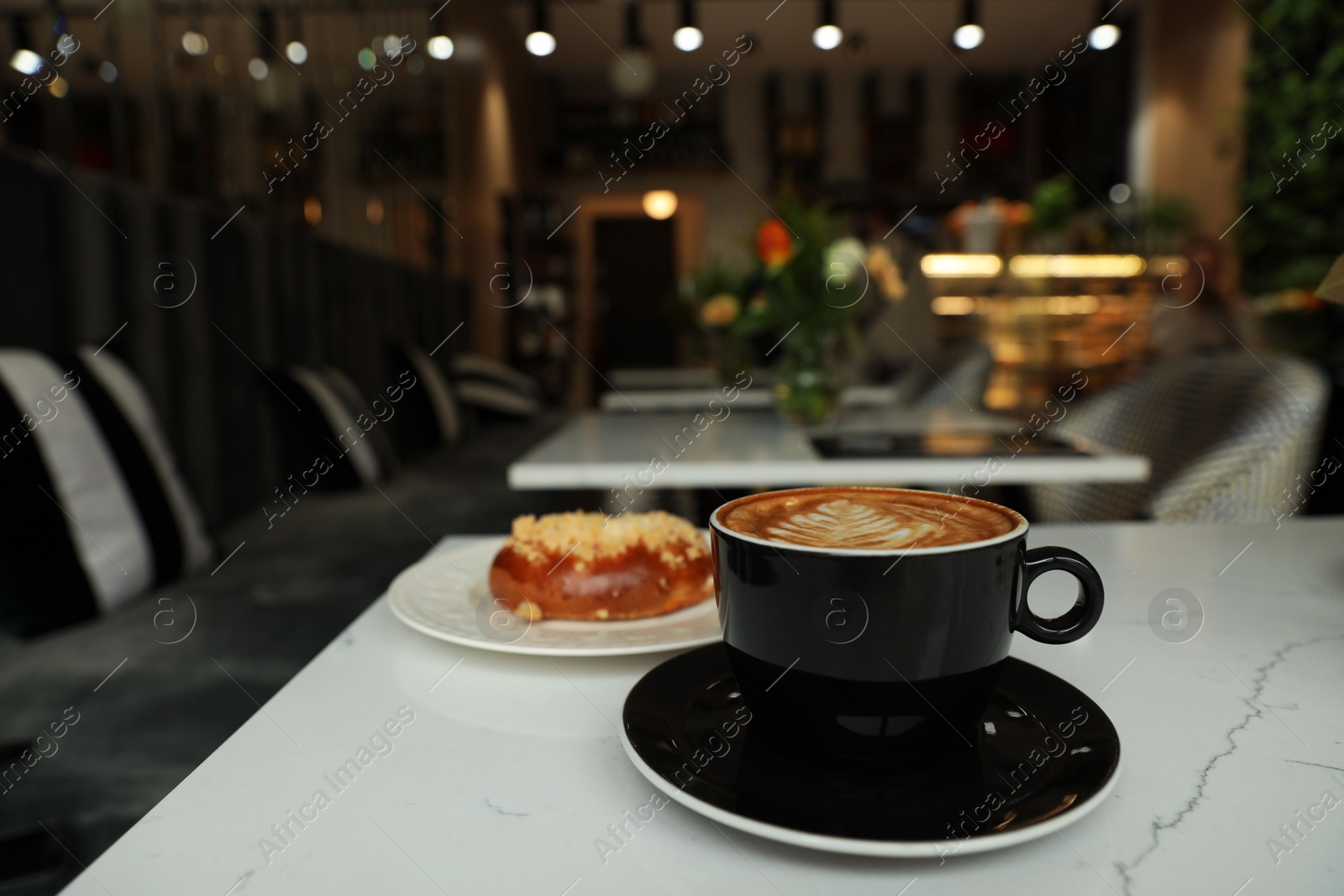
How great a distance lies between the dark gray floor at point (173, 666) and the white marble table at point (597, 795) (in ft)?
2.47

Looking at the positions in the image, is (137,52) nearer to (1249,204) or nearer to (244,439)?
(244,439)

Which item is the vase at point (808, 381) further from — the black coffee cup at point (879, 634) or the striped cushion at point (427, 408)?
the striped cushion at point (427, 408)

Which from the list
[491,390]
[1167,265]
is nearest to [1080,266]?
[1167,265]

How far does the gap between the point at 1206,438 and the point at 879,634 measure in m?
1.26

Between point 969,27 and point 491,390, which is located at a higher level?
point 969,27

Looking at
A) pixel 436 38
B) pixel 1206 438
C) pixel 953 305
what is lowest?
pixel 953 305

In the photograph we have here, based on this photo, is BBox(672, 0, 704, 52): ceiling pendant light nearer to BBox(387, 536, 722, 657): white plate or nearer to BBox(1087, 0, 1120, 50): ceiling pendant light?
BBox(1087, 0, 1120, 50): ceiling pendant light

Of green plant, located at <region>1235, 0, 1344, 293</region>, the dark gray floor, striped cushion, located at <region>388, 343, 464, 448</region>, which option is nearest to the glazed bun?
the dark gray floor

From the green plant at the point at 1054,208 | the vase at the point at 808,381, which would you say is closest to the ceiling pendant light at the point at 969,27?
the vase at the point at 808,381

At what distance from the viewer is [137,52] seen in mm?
2713

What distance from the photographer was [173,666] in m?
1.32

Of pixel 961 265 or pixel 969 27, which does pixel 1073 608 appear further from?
pixel 961 265

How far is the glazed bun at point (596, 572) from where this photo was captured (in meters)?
0.56

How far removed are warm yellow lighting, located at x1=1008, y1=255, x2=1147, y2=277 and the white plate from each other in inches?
306
